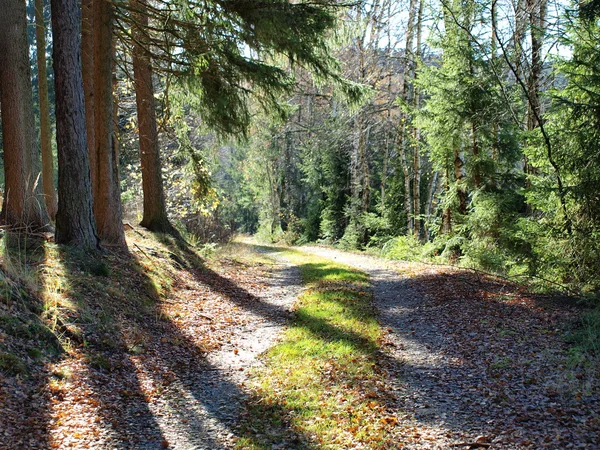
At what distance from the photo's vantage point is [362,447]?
4215 mm

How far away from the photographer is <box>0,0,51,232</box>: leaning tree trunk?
8.98 metres

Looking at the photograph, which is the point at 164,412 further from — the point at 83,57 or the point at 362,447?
the point at 83,57

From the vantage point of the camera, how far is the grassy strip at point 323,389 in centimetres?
446

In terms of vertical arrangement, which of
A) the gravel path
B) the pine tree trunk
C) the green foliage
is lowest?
the gravel path

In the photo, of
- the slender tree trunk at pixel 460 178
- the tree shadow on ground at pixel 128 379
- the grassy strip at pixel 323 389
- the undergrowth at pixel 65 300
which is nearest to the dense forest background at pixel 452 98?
the slender tree trunk at pixel 460 178

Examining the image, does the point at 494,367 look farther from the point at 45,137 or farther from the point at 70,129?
the point at 45,137

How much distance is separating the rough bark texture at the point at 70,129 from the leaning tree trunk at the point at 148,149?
3948 millimetres

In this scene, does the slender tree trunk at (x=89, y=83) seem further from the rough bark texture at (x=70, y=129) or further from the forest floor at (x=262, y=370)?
the forest floor at (x=262, y=370)

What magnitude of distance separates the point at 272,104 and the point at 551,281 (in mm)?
7710

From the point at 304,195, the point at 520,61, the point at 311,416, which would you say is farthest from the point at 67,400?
the point at 304,195

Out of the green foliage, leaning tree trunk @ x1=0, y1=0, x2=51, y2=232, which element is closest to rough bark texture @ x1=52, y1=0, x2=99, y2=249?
leaning tree trunk @ x1=0, y1=0, x2=51, y2=232

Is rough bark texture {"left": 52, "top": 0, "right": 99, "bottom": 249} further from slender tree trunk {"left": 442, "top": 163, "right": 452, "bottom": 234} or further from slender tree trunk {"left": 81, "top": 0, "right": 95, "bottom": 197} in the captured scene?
slender tree trunk {"left": 442, "top": 163, "right": 452, "bottom": 234}

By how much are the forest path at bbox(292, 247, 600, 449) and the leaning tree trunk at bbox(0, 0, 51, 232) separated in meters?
7.04

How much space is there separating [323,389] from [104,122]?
769 cm
